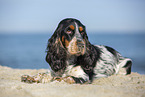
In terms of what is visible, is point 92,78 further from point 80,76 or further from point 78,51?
point 78,51

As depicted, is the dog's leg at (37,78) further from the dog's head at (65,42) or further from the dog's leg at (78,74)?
the dog's leg at (78,74)

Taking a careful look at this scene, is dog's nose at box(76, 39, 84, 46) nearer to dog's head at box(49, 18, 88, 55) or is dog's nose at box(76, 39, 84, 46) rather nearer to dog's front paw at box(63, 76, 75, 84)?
dog's head at box(49, 18, 88, 55)

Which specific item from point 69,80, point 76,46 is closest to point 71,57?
point 76,46

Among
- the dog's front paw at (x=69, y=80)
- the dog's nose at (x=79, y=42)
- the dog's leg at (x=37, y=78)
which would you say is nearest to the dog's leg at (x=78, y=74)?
the dog's front paw at (x=69, y=80)

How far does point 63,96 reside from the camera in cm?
330

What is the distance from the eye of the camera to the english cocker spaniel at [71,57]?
15.9ft

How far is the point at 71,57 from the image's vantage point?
523 cm

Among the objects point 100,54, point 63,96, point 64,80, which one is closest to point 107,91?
point 63,96

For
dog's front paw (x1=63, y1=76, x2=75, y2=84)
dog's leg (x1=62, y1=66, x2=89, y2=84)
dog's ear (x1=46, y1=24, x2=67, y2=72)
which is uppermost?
dog's ear (x1=46, y1=24, x2=67, y2=72)

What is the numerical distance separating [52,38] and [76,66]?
0.88m

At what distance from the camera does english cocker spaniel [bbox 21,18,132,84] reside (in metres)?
4.83

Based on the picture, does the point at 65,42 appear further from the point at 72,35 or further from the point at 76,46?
the point at 76,46

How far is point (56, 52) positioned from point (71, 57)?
0.37m

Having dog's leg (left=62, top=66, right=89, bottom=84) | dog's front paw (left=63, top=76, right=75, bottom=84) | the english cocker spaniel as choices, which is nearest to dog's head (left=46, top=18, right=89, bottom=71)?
the english cocker spaniel
